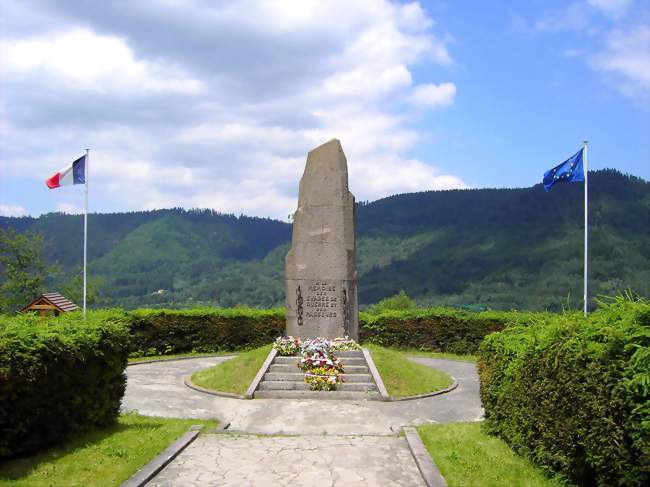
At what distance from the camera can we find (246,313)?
23969 millimetres

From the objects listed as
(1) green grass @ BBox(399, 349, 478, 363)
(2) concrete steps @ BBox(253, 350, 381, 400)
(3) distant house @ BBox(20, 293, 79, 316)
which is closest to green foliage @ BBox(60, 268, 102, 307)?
(3) distant house @ BBox(20, 293, 79, 316)

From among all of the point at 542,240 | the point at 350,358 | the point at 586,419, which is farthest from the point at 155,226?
the point at 586,419

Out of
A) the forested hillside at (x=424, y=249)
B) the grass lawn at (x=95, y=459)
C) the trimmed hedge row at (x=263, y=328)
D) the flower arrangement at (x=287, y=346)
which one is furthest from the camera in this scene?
the forested hillside at (x=424, y=249)

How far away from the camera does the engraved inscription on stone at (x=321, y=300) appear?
16703 mm

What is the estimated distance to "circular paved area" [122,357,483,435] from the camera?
10922mm

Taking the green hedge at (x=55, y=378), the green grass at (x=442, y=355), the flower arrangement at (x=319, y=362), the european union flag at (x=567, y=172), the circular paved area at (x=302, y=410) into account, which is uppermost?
the european union flag at (x=567, y=172)

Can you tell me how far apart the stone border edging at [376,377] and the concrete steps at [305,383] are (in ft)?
0.28

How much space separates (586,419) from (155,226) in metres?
134

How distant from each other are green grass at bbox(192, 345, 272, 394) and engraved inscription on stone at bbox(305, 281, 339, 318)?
157cm

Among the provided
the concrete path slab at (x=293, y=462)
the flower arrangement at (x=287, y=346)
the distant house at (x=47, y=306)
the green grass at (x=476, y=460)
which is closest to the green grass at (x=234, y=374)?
the flower arrangement at (x=287, y=346)

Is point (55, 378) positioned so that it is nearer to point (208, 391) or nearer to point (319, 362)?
point (208, 391)

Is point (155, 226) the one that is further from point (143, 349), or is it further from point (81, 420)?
point (81, 420)

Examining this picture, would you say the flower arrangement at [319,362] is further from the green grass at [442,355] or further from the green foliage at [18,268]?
the green foliage at [18,268]

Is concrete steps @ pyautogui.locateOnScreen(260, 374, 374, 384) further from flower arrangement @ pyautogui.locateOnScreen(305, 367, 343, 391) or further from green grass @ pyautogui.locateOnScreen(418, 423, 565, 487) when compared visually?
green grass @ pyautogui.locateOnScreen(418, 423, 565, 487)
